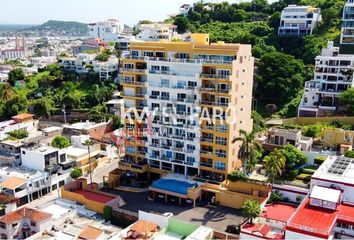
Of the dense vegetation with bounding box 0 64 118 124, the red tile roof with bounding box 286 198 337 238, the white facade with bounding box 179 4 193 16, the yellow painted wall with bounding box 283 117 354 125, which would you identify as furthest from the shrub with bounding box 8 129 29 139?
the white facade with bounding box 179 4 193 16

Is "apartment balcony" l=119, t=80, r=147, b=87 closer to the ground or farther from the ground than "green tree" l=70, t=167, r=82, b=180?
farther from the ground

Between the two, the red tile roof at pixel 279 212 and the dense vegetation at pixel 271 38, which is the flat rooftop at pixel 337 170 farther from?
the dense vegetation at pixel 271 38

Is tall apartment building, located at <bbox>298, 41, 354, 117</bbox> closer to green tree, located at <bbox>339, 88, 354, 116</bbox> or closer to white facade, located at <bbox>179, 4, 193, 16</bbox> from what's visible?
green tree, located at <bbox>339, 88, 354, 116</bbox>

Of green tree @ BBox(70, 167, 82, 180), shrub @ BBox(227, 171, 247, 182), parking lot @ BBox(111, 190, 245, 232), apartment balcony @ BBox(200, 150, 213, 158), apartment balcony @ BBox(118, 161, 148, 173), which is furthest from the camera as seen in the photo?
green tree @ BBox(70, 167, 82, 180)

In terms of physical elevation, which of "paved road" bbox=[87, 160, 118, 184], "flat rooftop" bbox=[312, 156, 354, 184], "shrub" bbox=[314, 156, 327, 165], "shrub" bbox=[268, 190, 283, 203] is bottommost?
"paved road" bbox=[87, 160, 118, 184]

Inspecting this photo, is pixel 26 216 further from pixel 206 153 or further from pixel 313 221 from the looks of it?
pixel 313 221

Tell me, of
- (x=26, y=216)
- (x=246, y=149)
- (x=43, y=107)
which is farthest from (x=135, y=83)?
(x=43, y=107)

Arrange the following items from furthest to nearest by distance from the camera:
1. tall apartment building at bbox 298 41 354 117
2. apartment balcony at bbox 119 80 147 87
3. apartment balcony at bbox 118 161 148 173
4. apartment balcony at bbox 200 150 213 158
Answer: tall apartment building at bbox 298 41 354 117
apartment balcony at bbox 118 161 148 173
apartment balcony at bbox 119 80 147 87
apartment balcony at bbox 200 150 213 158
